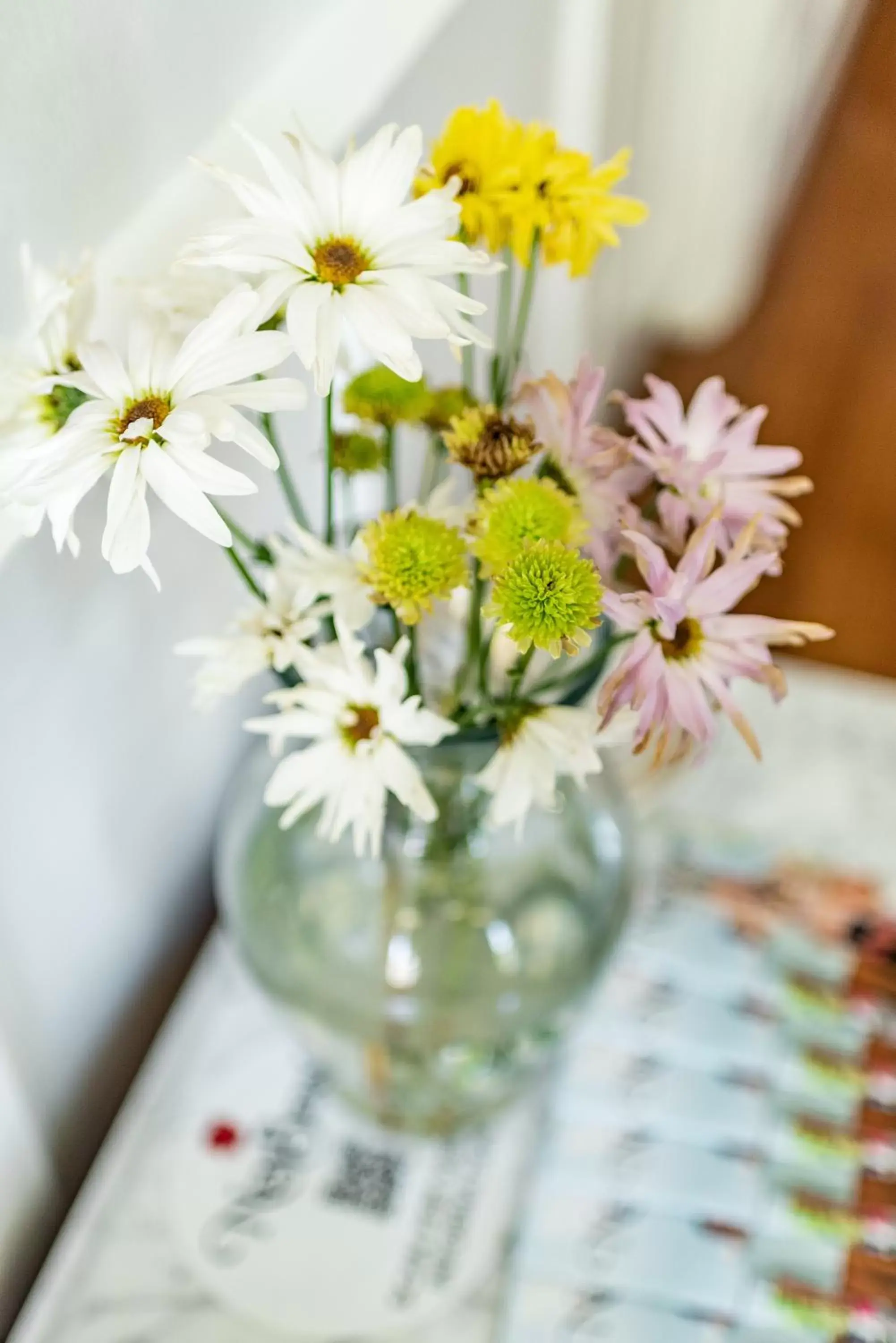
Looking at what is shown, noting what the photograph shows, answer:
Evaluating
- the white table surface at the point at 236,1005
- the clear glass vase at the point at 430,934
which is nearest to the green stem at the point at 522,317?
the clear glass vase at the point at 430,934

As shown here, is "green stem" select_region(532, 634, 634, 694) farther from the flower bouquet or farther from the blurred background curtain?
the blurred background curtain

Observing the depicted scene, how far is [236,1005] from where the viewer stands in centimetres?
74

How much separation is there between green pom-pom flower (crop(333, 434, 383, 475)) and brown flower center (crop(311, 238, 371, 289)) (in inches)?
4.2

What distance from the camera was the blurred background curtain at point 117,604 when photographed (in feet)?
1.54

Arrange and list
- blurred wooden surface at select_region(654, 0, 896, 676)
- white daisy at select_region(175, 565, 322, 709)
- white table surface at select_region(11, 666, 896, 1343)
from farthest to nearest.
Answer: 1. blurred wooden surface at select_region(654, 0, 896, 676)
2. white table surface at select_region(11, 666, 896, 1343)
3. white daisy at select_region(175, 565, 322, 709)

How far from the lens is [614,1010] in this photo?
734 mm

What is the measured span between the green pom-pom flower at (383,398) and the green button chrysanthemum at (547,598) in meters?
0.12

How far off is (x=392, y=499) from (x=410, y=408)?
0.05m

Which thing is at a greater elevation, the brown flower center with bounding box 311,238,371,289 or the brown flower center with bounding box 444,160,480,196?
the brown flower center with bounding box 444,160,480,196

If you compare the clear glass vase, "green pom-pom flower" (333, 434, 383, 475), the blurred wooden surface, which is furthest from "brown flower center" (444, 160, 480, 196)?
the blurred wooden surface

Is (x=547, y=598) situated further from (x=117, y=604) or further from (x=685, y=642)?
(x=117, y=604)

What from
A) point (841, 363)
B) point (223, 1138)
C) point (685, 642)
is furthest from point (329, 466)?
point (841, 363)

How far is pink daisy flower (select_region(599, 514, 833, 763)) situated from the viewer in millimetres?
370

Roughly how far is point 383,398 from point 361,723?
125mm
